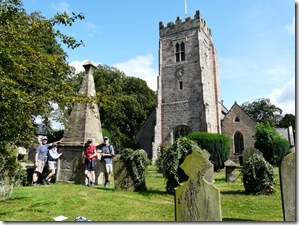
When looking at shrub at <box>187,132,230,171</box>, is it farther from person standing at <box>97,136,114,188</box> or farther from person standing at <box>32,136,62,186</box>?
person standing at <box>32,136,62,186</box>

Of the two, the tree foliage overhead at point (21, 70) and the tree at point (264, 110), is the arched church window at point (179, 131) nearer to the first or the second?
the tree foliage overhead at point (21, 70)

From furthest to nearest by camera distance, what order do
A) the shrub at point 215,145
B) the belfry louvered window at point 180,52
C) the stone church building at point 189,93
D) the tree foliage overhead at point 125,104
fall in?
the tree foliage overhead at point 125,104 → the belfry louvered window at point 180,52 → the stone church building at point 189,93 → the shrub at point 215,145

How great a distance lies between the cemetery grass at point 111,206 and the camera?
5180 millimetres

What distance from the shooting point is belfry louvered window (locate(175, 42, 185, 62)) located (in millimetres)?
29438

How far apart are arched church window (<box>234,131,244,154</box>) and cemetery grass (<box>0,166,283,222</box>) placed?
22.3 meters

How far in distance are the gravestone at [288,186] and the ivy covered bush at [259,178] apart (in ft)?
11.0

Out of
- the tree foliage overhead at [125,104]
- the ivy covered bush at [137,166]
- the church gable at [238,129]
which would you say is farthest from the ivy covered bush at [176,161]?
the tree foliage overhead at [125,104]

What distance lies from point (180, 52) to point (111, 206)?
25660mm

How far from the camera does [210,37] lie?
32.7 m

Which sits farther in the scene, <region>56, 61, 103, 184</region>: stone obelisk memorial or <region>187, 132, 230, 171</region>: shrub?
Answer: <region>187, 132, 230, 171</region>: shrub

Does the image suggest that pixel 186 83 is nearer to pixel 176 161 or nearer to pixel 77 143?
pixel 77 143

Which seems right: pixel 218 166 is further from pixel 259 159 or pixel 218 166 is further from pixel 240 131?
pixel 259 159

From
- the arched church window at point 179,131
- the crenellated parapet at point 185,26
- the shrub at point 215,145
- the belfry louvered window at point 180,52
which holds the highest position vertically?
the crenellated parapet at point 185,26

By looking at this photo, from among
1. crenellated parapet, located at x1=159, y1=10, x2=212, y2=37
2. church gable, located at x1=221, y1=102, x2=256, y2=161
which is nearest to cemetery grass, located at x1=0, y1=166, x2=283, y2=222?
church gable, located at x1=221, y1=102, x2=256, y2=161
